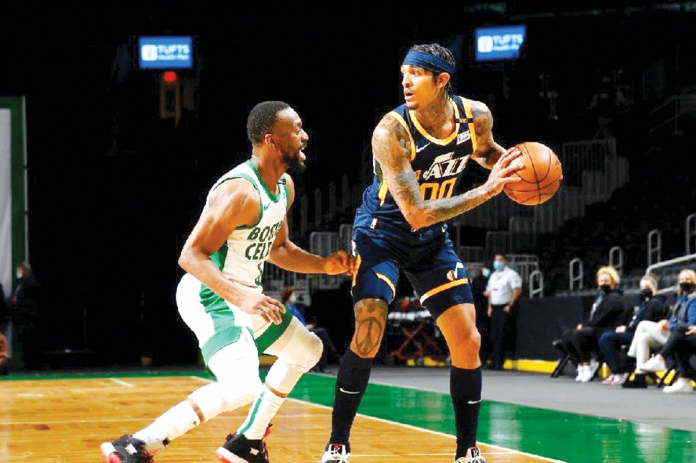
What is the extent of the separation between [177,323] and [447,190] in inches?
674

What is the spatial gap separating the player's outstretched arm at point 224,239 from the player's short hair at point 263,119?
1.03 ft

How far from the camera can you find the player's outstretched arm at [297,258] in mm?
6043

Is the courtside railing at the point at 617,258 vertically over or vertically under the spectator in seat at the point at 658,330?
over

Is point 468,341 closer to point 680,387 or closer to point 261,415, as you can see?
point 261,415

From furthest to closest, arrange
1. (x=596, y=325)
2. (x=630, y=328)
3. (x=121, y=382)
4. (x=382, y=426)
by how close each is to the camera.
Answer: (x=121, y=382) → (x=596, y=325) → (x=630, y=328) → (x=382, y=426)

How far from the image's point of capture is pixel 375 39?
89.6 ft

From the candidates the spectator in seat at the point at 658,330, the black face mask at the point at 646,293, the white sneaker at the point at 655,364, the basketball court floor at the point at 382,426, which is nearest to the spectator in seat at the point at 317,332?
the basketball court floor at the point at 382,426

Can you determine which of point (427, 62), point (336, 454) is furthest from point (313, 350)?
point (427, 62)

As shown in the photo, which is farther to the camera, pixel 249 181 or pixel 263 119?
pixel 263 119

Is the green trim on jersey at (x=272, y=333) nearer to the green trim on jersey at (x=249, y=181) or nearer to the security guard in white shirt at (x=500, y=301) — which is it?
the green trim on jersey at (x=249, y=181)

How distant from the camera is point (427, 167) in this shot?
5.98 meters

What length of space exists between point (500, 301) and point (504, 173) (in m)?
12.5

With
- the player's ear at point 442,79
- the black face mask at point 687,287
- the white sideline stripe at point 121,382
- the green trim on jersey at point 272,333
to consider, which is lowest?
the white sideline stripe at point 121,382

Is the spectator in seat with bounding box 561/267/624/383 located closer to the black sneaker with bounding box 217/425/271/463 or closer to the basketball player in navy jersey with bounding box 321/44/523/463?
the basketball player in navy jersey with bounding box 321/44/523/463
